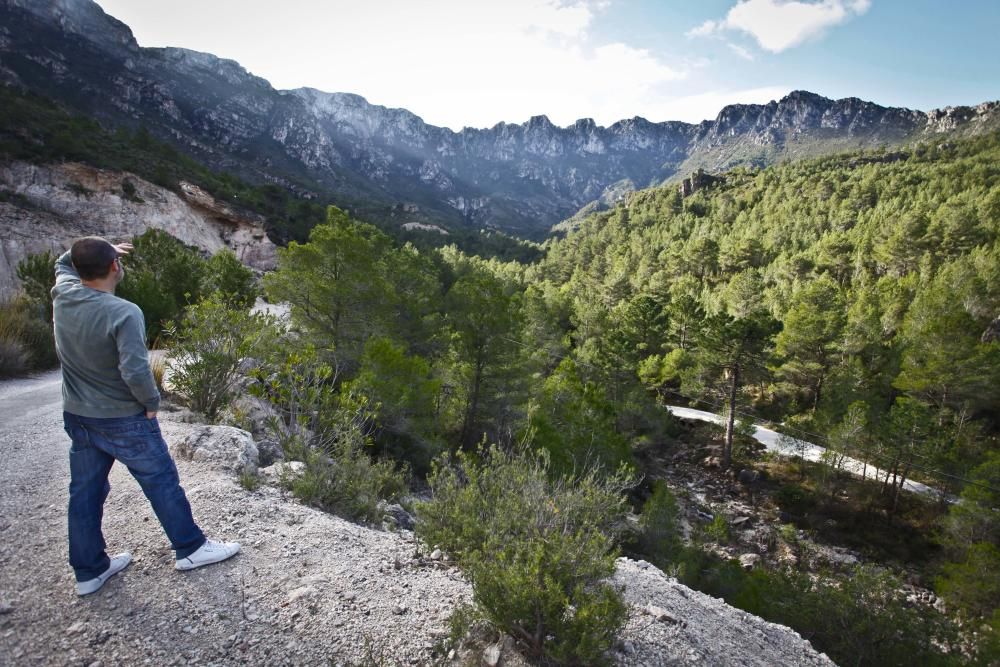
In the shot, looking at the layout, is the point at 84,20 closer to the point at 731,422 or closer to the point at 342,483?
the point at 342,483

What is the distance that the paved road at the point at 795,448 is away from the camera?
18.5 metres

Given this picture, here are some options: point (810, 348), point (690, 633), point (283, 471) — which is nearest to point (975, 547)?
point (810, 348)

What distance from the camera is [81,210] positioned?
26297mm

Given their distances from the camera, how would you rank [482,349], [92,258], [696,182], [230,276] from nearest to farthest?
1. [92,258]
2. [482,349]
3. [230,276]
4. [696,182]

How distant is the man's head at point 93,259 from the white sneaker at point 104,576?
1778 millimetres

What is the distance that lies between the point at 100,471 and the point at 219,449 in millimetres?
2566

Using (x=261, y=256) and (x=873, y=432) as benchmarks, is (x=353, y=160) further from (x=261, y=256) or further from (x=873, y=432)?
(x=873, y=432)

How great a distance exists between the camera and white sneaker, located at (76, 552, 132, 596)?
2.51 metres

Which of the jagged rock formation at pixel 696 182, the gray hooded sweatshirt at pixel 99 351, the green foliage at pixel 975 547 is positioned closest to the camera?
the gray hooded sweatshirt at pixel 99 351

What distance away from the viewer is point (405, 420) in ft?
35.3

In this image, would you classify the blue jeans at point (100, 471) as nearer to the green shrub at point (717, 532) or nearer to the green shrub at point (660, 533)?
the green shrub at point (660, 533)

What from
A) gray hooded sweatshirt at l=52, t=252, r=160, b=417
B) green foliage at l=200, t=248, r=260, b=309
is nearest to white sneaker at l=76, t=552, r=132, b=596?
gray hooded sweatshirt at l=52, t=252, r=160, b=417

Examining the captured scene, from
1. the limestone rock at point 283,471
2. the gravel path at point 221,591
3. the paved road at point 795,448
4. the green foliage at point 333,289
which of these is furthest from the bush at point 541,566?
the paved road at point 795,448

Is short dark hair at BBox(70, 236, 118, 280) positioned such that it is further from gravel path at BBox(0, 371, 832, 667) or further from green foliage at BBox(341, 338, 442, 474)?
green foliage at BBox(341, 338, 442, 474)
